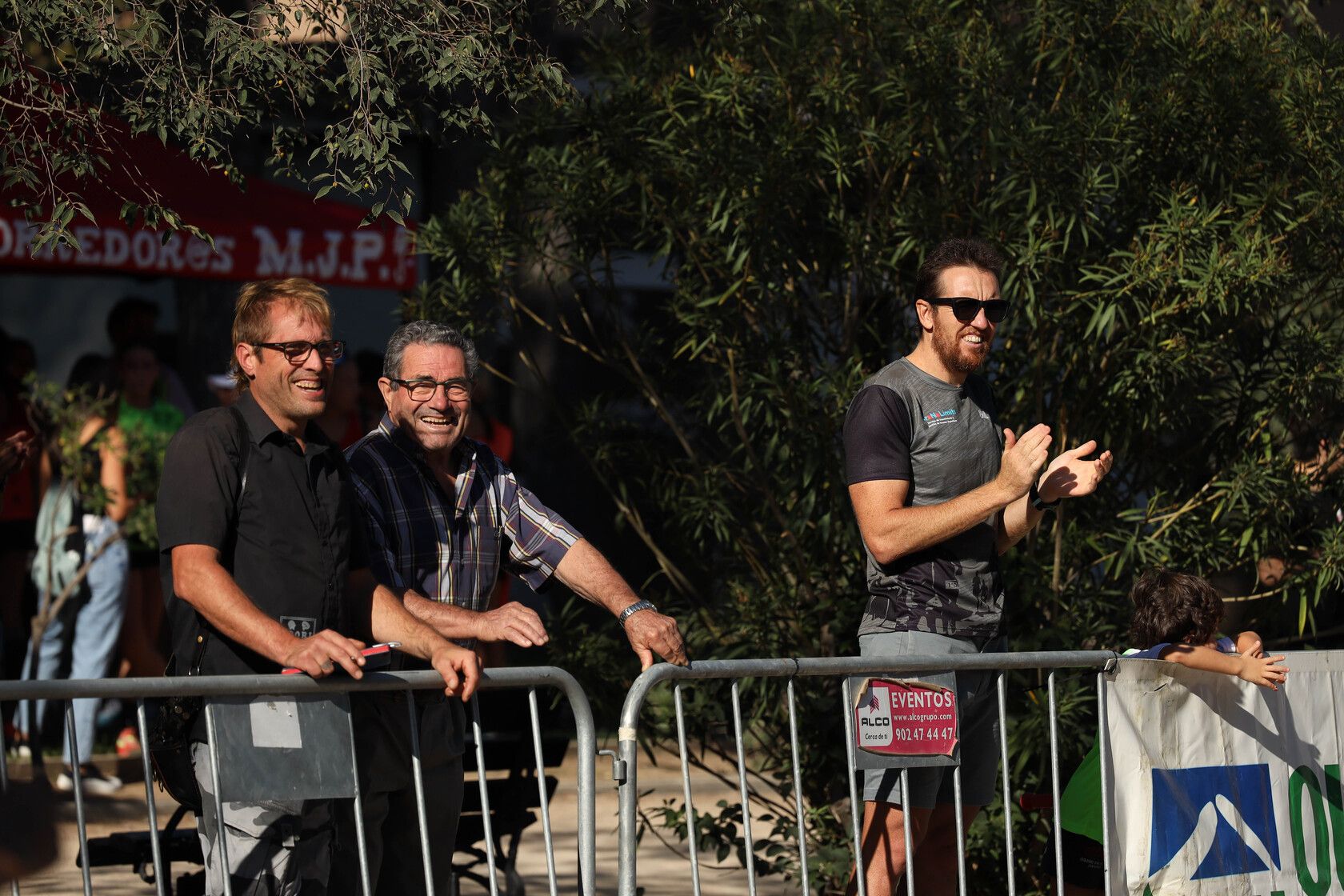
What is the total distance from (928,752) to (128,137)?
3.15 m

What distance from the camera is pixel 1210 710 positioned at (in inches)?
207

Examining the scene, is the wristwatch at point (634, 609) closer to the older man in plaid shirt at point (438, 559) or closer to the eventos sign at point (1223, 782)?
the older man in plaid shirt at point (438, 559)

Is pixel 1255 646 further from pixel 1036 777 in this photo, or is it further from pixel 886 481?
pixel 886 481

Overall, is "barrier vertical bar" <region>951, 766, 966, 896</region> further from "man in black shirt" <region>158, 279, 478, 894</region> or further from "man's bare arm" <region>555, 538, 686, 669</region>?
"man in black shirt" <region>158, 279, 478, 894</region>

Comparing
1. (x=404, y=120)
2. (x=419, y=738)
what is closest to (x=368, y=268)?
(x=404, y=120)

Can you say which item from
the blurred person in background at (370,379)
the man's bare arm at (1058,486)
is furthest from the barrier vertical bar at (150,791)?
the blurred person in background at (370,379)

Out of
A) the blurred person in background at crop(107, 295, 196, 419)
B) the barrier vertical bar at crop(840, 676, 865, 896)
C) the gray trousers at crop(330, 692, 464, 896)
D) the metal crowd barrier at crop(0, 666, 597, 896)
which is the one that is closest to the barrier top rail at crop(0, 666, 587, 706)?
the metal crowd barrier at crop(0, 666, 597, 896)

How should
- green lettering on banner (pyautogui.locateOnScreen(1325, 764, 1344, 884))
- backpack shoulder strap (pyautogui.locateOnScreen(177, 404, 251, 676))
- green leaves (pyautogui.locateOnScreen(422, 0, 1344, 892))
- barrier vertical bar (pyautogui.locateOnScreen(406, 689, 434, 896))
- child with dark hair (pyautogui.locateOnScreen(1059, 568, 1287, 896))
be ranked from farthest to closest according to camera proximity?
green leaves (pyautogui.locateOnScreen(422, 0, 1344, 892)), green lettering on banner (pyautogui.locateOnScreen(1325, 764, 1344, 884)), child with dark hair (pyautogui.locateOnScreen(1059, 568, 1287, 896)), barrier vertical bar (pyautogui.locateOnScreen(406, 689, 434, 896)), backpack shoulder strap (pyautogui.locateOnScreen(177, 404, 251, 676))

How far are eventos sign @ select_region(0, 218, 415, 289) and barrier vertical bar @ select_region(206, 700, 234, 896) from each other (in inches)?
183

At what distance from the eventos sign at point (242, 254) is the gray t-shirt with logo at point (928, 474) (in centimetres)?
405

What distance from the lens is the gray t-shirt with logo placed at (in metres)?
4.66

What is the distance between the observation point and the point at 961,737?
471 centimetres

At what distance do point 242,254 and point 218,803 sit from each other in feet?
17.8

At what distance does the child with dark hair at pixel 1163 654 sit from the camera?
17.0 feet
